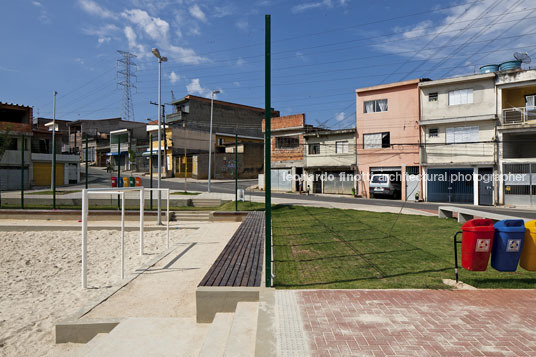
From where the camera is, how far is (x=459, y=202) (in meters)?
27.3

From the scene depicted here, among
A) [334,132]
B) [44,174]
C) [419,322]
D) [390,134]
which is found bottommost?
[419,322]

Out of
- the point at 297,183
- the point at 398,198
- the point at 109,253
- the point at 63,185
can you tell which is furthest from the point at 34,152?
the point at 398,198

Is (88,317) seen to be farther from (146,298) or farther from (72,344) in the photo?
(146,298)

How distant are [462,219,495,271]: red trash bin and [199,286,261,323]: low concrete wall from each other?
12.2 ft

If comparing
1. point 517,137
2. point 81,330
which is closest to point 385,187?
point 517,137

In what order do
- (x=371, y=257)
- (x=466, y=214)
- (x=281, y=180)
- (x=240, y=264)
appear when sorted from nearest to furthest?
(x=240, y=264)
(x=371, y=257)
(x=466, y=214)
(x=281, y=180)

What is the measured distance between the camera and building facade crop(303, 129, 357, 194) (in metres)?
33.1

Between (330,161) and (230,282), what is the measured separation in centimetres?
2956

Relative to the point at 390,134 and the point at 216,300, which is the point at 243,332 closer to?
the point at 216,300

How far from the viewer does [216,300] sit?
5219 millimetres

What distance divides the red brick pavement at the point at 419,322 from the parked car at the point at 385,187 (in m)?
24.9

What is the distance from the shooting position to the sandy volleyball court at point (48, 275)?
566cm

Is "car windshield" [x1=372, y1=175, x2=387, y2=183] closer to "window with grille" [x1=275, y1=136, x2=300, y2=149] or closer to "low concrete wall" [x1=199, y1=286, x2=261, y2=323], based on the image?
"window with grille" [x1=275, y1=136, x2=300, y2=149]

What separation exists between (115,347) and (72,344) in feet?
3.84
